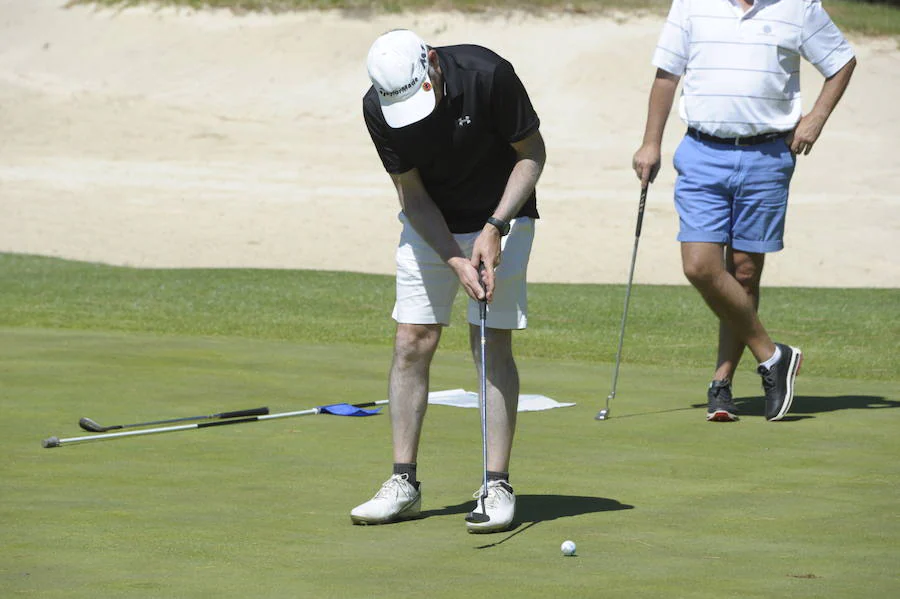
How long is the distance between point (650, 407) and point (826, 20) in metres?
1.90

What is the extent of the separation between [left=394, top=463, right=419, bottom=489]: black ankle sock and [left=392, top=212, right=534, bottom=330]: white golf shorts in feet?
1.52

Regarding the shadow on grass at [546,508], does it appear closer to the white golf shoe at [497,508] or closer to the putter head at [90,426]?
the white golf shoe at [497,508]

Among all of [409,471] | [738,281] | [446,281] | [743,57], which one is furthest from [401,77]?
[738,281]

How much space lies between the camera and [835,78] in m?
7.59

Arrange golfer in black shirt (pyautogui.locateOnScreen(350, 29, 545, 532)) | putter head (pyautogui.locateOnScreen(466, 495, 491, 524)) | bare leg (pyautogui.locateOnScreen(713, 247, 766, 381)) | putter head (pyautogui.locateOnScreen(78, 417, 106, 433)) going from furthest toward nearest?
bare leg (pyautogui.locateOnScreen(713, 247, 766, 381))
putter head (pyautogui.locateOnScreen(78, 417, 106, 433))
golfer in black shirt (pyautogui.locateOnScreen(350, 29, 545, 532))
putter head (pyautogui.locateOnScreen(466, 495, 491, 524))

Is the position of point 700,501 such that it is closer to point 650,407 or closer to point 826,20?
point 650,407

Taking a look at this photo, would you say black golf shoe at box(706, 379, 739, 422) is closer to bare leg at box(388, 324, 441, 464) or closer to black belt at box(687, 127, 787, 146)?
black belt at box(687, 127, 787, 146)

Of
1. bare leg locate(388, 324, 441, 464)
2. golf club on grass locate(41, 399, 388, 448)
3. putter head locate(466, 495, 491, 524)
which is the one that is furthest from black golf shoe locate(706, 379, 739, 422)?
putter head locate(466, 495, 491, 524)

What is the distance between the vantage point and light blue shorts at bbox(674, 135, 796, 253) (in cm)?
743

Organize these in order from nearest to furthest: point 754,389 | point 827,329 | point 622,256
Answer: point 754,389
point 827,329
point 622,256

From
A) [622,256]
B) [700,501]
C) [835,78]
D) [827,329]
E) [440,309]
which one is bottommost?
[622,256]

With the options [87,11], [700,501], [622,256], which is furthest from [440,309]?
[87,11]

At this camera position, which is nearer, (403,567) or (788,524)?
(403,567)

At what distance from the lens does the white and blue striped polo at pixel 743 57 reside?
288 inches
